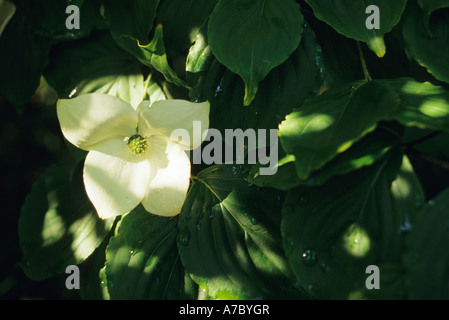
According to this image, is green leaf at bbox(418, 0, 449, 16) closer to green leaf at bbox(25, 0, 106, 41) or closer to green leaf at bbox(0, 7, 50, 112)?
green leaf at bbox(25, 0, 106, 41)

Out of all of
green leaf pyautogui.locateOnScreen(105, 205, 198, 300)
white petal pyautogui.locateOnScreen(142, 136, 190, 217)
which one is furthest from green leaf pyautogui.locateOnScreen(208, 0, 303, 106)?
green leaf pyautogui.locateOnScreen(105, 205, 198, 300)

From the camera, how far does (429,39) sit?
76 centimetres

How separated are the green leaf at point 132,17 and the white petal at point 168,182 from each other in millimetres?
209

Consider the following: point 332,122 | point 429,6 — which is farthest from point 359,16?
point 332,122

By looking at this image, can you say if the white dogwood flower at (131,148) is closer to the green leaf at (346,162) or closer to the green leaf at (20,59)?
the green leaf at (346,162)

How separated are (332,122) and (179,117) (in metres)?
0.25

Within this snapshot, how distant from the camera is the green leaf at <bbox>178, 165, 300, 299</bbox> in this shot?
0.69 m

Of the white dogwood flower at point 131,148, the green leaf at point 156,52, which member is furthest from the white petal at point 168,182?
the green leaf at point 156,52

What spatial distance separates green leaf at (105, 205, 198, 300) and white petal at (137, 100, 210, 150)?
0.53 ft

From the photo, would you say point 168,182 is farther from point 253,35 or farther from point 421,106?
point 421,106

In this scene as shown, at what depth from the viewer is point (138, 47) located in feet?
2.59

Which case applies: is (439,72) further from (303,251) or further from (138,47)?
(138,47)

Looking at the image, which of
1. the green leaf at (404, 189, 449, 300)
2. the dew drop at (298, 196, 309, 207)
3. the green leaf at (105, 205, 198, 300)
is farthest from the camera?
the green leaf at (105, 205, 198, 300)
